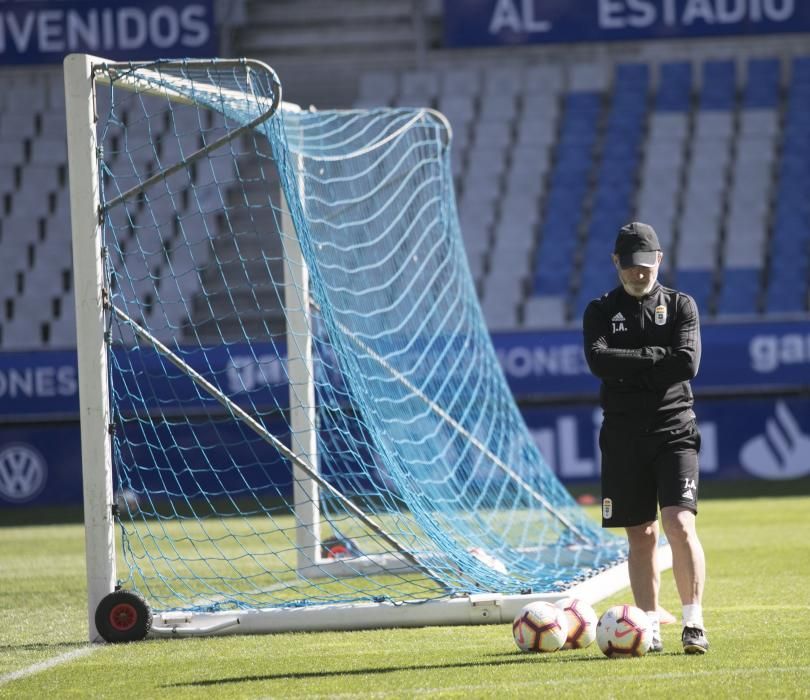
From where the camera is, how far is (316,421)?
10336 mm

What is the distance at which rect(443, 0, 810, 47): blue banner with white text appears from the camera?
19000 mm

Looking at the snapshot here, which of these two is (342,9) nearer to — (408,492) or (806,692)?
(408,492)

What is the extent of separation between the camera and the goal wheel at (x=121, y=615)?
643 cm

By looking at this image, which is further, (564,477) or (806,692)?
(564,477)

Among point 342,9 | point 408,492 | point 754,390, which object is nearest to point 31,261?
point 342,9

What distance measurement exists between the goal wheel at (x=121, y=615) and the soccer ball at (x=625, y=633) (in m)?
2.10

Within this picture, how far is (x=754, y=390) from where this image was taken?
15.0 meters

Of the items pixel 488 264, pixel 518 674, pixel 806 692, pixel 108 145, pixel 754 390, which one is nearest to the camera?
pixel 806 692

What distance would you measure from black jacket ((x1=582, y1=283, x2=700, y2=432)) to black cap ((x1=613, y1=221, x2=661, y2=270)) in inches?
8.5

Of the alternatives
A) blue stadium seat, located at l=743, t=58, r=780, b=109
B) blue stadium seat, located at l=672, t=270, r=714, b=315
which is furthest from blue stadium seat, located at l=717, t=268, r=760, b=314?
blue stadium seat, located at l=743, t=58, r=780, b=109

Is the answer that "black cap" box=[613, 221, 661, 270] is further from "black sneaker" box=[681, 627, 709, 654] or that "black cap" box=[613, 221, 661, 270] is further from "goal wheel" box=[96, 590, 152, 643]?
"goal wheel" box=[96, 590, 152, 643]

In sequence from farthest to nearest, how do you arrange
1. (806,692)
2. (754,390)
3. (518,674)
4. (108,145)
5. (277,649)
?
(108,145) → (754,390) → (277,649) → (518,674) → (806,692)

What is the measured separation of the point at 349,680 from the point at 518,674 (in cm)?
58

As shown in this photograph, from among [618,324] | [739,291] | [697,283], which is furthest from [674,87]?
[618,324]
